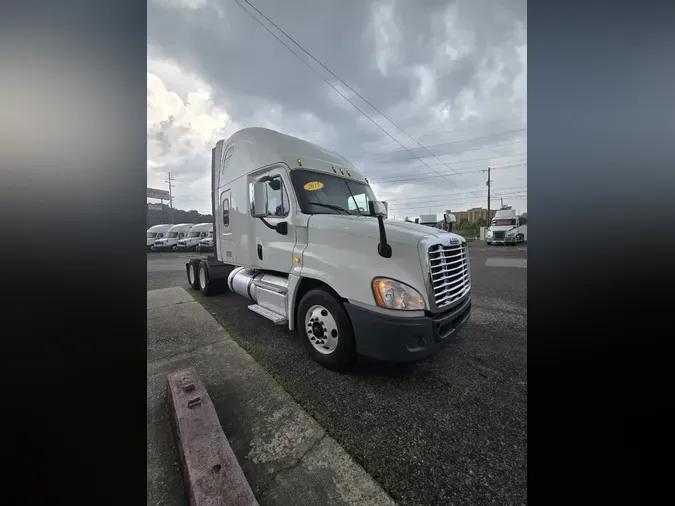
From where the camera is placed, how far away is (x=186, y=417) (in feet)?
5.72

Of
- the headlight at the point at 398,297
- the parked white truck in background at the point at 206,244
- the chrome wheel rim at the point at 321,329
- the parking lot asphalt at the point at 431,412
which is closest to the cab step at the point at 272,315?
the parking lot asphalt at the point at 431,412

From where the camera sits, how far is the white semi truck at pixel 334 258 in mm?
2205

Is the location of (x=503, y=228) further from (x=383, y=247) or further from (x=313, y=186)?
(x=383, y=247)

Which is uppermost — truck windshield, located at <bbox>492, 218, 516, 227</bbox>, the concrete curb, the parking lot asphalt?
truck windshield, located at <bbox>492, 218, 516, 227</bbox>

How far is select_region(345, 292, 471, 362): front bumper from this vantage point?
212 centimetres

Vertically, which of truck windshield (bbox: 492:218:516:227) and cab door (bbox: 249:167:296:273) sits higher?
truck windshield (bbox: 492:218:516:227)

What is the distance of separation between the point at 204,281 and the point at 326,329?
4.50m

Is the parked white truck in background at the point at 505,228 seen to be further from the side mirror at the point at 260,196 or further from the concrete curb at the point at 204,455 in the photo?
the concrete curb at the point at 204,455

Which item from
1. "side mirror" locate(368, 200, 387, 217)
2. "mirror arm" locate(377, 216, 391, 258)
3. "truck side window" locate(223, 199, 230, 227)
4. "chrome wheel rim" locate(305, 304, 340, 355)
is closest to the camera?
"mirror arm" locate(377, 216, 391, 258)

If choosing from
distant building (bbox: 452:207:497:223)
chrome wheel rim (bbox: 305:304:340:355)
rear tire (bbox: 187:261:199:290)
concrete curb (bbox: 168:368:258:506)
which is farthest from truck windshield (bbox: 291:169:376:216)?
distant building (bbox: 452:207:497:223)

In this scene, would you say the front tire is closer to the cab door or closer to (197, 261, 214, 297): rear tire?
the cab door
